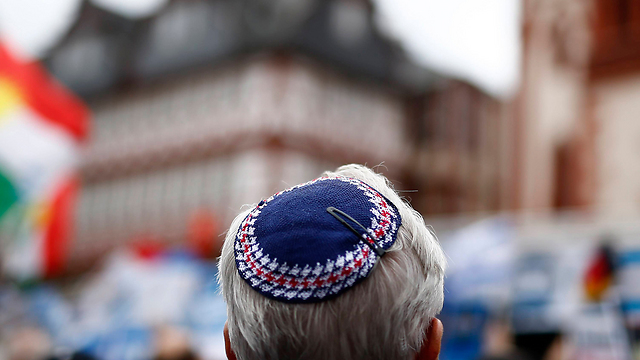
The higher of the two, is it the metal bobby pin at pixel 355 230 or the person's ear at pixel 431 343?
the metal bobby pin at pixel 355 230

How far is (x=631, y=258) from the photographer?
648 cm

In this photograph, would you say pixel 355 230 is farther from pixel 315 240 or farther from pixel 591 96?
pixel 591 96

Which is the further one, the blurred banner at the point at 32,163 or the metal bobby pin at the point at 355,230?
the blurred banner at the point at 32,163

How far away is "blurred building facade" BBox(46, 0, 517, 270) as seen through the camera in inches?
899

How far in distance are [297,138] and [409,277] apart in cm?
2136

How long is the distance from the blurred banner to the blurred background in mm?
31

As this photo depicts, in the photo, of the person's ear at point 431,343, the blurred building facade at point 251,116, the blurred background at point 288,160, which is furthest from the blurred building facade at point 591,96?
the person's ear at point 431,343

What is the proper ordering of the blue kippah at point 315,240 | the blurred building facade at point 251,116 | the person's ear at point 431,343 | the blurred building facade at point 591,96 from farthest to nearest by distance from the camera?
1. the blurred building facade at point 251,116
2. the blurred building facade at point 591,96
3. the person's ear at point 431,343
4. the blue kippah at point 315,240

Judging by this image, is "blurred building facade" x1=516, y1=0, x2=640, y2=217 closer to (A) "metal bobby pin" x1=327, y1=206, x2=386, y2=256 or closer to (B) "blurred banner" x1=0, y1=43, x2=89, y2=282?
(B) "blurred banner" x1=0, y1=43, x2=89, y2=282

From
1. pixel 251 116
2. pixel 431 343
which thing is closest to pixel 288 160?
pixel 251 116

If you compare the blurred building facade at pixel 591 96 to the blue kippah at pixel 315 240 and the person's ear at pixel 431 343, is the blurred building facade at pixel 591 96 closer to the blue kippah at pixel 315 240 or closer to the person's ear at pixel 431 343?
the person's ear at pixel 431 343

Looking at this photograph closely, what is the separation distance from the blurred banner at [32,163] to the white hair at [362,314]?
31.6 ft

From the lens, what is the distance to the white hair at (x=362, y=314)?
123cm

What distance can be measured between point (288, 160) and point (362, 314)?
20998mm
